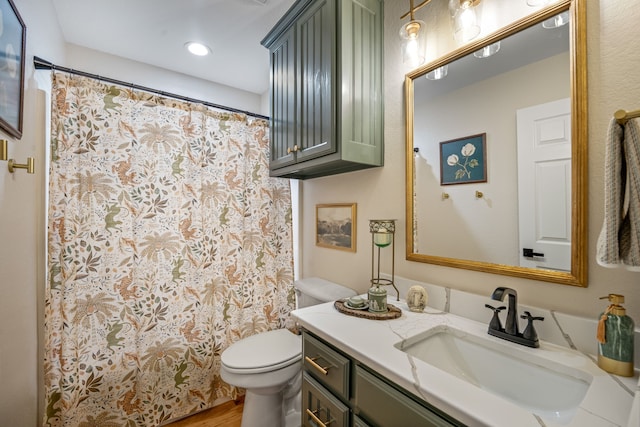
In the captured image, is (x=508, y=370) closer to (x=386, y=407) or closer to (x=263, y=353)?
(x=386, y=407)

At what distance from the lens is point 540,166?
0.89 m

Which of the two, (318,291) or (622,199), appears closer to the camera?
(622,199)

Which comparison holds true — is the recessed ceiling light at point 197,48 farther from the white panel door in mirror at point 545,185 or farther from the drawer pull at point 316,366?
the drawer pull at point 316,366

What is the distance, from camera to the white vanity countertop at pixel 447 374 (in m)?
0.54

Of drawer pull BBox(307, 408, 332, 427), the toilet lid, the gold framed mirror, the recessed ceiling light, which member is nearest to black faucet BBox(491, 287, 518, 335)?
the gold framed mirror

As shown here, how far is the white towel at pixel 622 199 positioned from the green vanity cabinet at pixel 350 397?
1.79 ft

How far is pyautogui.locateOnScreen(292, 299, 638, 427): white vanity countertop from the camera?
21.1 inches

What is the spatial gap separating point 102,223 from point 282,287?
1.25 meters

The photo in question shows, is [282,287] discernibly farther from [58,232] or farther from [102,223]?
[58,232]

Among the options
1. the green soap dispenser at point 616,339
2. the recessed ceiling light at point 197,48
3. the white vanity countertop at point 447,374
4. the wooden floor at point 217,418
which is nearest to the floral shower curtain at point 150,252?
the wooden floor at point 217,418

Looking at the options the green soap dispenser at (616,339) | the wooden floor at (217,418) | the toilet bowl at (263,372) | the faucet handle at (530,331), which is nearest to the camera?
the green soap dispenser at (616,339)

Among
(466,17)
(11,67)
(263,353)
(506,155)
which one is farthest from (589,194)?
(11,67)

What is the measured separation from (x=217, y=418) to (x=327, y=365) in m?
1.39

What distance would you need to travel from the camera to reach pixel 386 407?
28.6 inches
